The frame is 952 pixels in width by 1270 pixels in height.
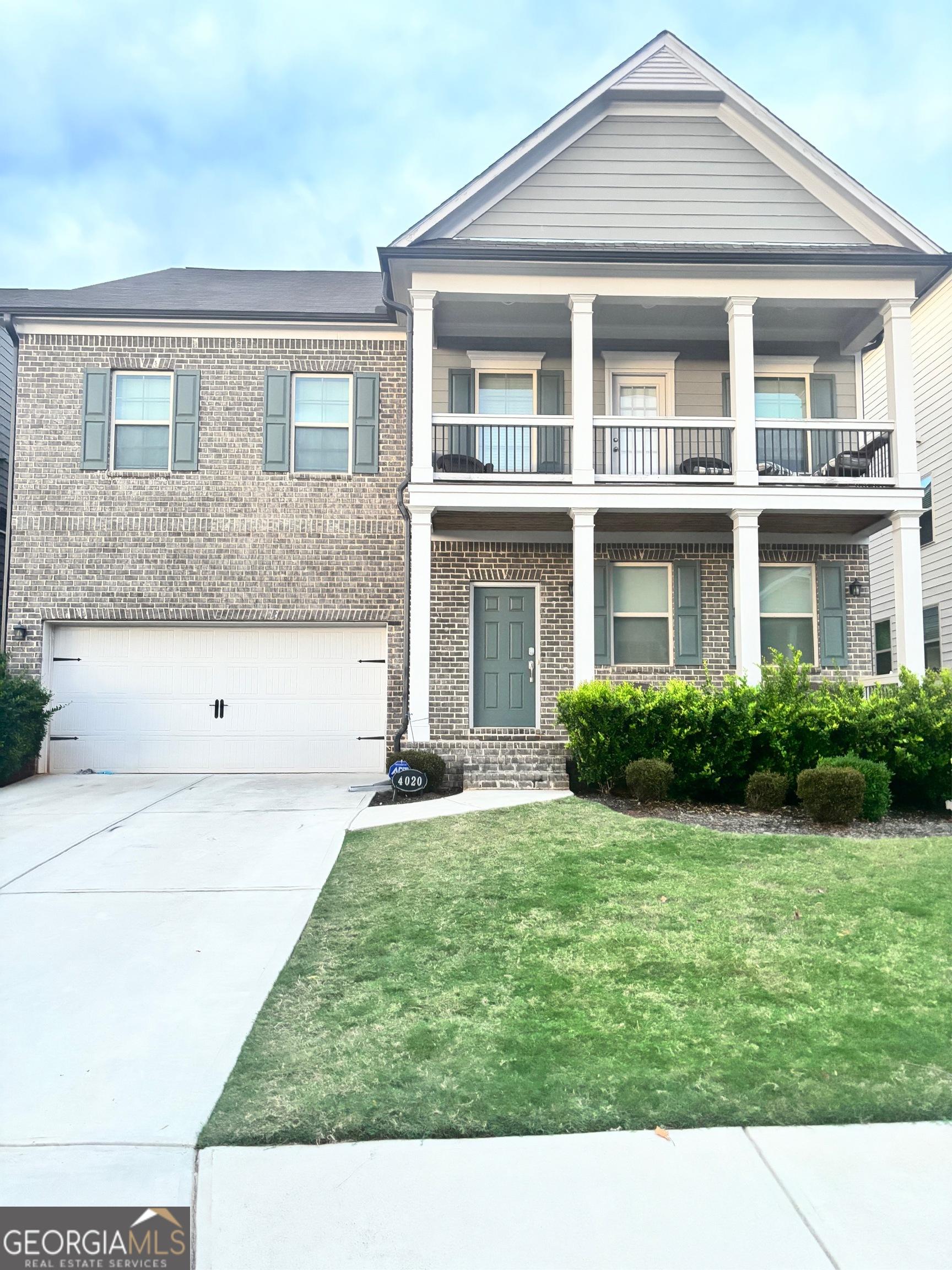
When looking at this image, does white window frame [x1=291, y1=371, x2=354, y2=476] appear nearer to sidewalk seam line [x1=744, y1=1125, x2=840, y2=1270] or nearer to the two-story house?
the two-story house

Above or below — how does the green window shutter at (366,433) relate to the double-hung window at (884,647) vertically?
above

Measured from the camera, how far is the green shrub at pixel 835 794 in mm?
7031

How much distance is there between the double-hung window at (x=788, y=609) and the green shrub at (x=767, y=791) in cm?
412

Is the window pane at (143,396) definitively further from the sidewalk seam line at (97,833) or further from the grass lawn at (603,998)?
the grass lawn at (603,998)

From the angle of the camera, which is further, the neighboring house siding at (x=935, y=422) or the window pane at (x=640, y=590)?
the neighboring house siding at (x=935, y=422)

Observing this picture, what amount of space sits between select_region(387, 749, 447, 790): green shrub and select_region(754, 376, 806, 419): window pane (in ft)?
22.6

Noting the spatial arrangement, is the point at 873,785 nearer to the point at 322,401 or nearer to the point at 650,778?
the point at 650,778

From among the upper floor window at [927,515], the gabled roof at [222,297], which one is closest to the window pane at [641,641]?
the gabled roof at [222,297]

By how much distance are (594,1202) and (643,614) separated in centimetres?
A: 970

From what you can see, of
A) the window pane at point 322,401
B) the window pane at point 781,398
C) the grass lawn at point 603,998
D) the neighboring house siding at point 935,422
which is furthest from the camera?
the neighboring house siding at point 935,422

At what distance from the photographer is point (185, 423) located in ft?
38.2

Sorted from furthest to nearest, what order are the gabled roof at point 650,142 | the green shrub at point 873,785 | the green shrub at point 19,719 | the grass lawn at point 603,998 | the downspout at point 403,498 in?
the downspout at point 403,498
the gabled roof at point 650,142
the green shrub at point 19,719
the green shrub at point 873,785
the grass lawn at point 603,998

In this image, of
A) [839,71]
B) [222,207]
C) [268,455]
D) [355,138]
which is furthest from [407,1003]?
[222,207]

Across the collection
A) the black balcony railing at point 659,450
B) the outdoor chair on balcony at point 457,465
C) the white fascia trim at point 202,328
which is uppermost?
the white fascia trim at point 202,328
